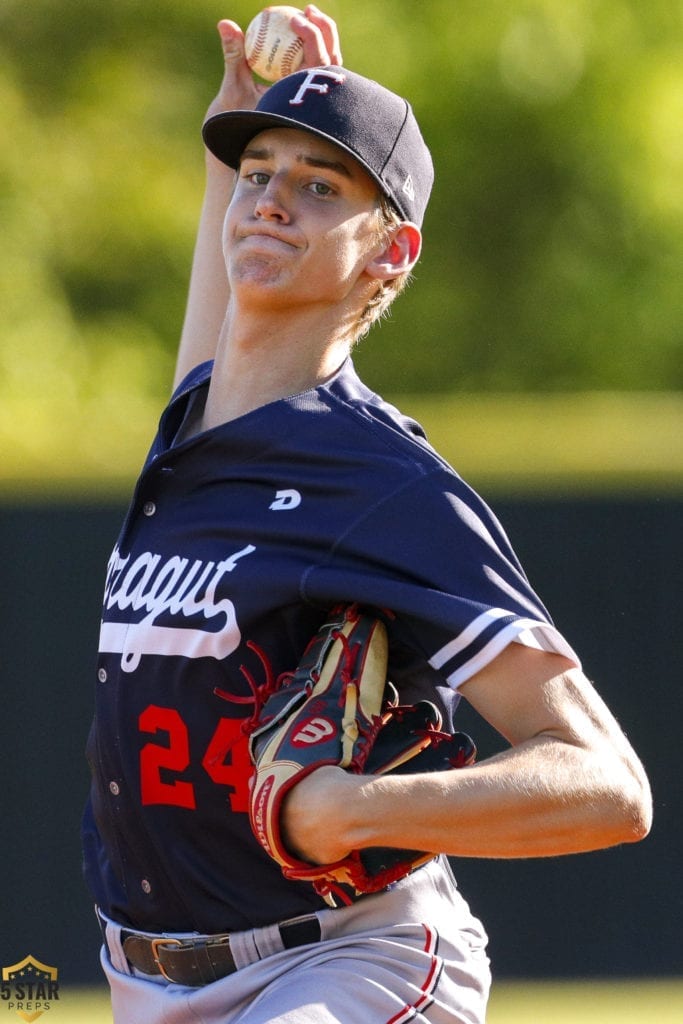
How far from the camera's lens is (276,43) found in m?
3.28

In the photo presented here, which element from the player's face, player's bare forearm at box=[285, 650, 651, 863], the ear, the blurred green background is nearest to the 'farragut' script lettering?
player's bare forearm at box=[285, 650, 651, 863]

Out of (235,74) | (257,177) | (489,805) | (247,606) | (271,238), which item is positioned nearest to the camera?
(489,805)

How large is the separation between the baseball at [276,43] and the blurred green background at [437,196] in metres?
6.60

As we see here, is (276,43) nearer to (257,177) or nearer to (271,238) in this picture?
(257,177)

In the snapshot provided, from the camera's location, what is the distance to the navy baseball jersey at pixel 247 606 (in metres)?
2.46

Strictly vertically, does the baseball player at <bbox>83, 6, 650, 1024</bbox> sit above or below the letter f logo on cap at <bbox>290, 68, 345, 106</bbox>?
below

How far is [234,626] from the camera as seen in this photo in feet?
8.49

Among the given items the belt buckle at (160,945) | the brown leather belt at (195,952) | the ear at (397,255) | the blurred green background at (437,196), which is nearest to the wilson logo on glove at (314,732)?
the brown leather belt at (195,952)

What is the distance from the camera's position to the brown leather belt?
8.52 feet

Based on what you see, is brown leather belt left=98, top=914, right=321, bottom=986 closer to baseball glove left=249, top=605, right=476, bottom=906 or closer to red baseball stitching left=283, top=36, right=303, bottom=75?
baseball glove left=249, top=605, right=476, bottom=906

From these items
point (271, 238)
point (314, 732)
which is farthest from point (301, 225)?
point (314, 732)

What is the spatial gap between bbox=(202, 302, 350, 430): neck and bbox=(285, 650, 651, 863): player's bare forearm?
0.80 m

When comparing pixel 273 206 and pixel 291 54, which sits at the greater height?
pixel 291 54

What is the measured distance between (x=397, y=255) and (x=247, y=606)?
76 centimetres
